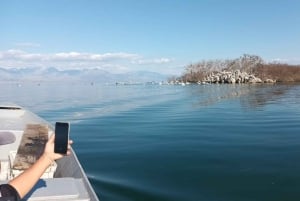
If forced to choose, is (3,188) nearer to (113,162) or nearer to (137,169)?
(137,169)

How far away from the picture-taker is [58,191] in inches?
198

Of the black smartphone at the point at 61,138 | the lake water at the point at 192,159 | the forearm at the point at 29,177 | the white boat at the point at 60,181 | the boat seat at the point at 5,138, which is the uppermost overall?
the black smartphone at the point at 61,138

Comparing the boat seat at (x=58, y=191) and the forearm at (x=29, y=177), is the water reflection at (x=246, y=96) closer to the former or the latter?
the boat seat at (x=58, y=191)

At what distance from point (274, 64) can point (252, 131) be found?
372ft

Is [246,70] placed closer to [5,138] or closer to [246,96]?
[246,96]

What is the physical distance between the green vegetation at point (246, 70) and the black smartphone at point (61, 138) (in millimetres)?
116156

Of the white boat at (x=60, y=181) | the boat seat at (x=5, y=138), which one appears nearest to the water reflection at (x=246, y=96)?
the white boat at (x=60, y=181)

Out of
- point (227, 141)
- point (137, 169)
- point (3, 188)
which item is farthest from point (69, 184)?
point (227, 141)

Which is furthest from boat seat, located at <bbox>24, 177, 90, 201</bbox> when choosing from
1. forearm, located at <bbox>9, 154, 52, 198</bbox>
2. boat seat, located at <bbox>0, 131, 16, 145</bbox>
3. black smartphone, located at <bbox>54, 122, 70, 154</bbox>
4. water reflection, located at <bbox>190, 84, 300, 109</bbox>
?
water reflection, located at <bbox>190, 84, 300, 109</bbox>

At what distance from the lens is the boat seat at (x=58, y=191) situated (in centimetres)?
485

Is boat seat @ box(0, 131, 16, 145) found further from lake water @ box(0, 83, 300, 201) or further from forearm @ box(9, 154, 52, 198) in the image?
lake water @ box(0, 83, 300, 201)

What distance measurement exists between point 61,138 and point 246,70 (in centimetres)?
13101

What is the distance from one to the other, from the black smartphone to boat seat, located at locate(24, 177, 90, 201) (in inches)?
51.7

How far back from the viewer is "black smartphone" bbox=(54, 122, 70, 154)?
372 cm
